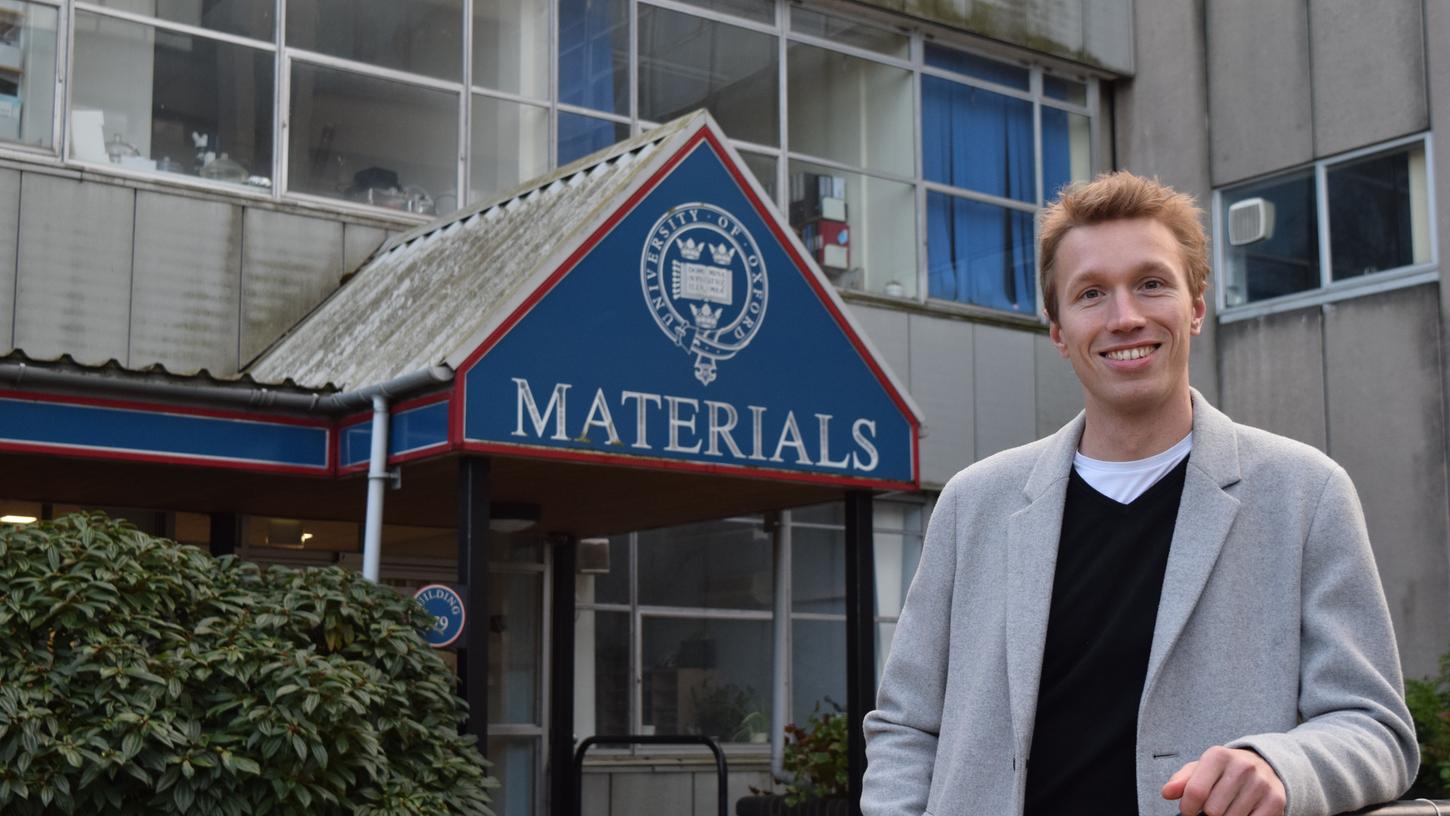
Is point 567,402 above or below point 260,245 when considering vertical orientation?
below

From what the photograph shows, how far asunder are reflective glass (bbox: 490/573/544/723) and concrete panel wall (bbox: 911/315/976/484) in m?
3.64

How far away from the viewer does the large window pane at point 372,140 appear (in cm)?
1234

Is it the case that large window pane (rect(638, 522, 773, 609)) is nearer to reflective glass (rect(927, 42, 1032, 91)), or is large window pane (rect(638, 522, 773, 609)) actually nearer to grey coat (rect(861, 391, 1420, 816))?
reflective glass (rect(927, 42, 1032, 91))

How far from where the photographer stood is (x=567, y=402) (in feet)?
29.6

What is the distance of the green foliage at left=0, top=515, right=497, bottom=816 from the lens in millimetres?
6707

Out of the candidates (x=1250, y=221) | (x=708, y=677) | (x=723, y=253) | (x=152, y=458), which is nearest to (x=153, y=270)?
(x=152, y=458)

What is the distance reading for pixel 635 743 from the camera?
13203mm

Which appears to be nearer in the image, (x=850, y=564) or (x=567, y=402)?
(x=567, y=402)

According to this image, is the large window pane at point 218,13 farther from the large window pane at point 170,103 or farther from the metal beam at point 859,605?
the metal beam at point 859,605

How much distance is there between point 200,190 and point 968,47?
24.0 feet

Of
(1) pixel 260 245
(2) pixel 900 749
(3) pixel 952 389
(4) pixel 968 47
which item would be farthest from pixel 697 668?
(2) pixel 900 749

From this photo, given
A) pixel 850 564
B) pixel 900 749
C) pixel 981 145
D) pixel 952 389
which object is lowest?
pixel 900 749

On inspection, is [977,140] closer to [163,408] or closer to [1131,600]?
[163,408]

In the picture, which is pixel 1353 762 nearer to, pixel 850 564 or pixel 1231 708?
pixel 1231 708
